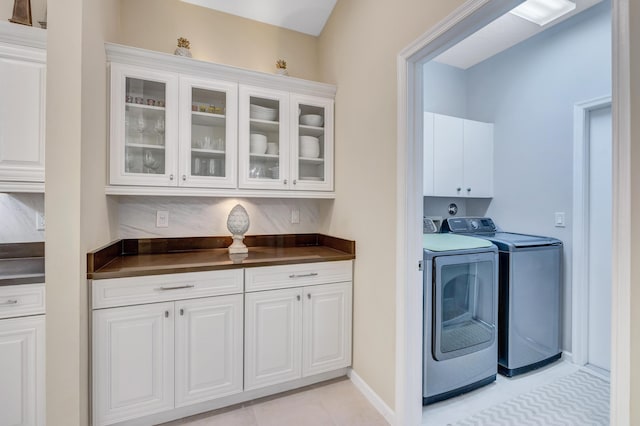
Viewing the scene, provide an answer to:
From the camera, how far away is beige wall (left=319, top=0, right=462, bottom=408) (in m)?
1.72

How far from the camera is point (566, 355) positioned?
96.4 inches

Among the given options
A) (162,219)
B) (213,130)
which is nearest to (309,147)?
(213,130)

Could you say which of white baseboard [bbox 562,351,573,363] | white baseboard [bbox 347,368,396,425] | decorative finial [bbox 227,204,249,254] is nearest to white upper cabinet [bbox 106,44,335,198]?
decorative finial [bbox 227,204,249,254]

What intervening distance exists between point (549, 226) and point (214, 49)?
125 inches

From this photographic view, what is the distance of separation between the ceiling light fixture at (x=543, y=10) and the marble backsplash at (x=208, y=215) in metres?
2.07

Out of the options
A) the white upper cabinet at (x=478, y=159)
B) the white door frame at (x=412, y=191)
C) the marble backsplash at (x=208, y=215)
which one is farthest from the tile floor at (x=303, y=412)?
the white upper cabinet at (x=478, y=159)

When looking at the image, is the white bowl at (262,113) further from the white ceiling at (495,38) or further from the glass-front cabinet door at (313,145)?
the white ceiling at (495,38)

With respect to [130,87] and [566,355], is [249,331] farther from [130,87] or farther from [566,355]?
[566,355]

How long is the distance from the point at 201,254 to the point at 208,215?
0.35m

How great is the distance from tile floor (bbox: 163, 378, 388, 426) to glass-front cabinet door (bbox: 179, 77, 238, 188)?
1450 millimetres

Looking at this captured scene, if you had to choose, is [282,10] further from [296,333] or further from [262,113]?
[296,333]

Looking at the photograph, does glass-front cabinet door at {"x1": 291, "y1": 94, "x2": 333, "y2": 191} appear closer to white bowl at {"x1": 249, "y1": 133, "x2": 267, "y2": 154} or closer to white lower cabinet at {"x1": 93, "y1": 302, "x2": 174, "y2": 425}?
white bowl at {"x1": 249, "y1": 133, "x2": 267, "y2": 154}

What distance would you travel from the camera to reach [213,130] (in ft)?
6.86

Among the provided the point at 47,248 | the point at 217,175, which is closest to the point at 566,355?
the point at 217,175
